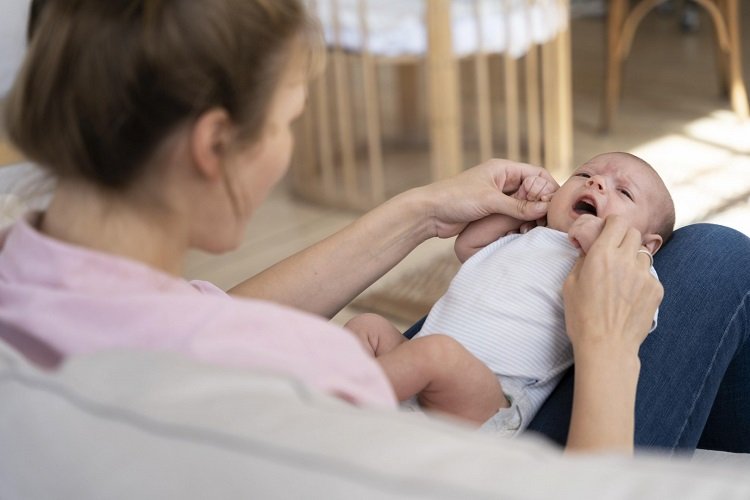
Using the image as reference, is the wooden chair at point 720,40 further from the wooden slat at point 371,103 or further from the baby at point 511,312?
the baby at point 511,312

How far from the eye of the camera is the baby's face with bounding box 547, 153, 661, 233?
1.62 meters

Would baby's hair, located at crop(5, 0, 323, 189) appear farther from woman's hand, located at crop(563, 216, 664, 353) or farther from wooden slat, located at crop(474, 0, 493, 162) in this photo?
wooden slat, located at crop(474, 0, 493, 162)

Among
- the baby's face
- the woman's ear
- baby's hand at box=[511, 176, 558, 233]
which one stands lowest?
the baby's face

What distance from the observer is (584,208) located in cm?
168

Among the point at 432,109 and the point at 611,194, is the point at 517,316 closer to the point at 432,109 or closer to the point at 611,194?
the point at 611,194

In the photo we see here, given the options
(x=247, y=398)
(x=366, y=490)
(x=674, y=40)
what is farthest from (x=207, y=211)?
(x=674, y=40)

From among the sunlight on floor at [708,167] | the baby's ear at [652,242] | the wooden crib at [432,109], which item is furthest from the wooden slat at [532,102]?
the baby's ear at [652,242]

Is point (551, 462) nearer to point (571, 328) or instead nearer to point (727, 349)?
point (571, 328)

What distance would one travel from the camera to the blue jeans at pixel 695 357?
4.17 ft

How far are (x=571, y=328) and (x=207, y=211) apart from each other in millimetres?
473

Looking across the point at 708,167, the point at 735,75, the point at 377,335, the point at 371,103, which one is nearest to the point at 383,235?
the point at 377,335

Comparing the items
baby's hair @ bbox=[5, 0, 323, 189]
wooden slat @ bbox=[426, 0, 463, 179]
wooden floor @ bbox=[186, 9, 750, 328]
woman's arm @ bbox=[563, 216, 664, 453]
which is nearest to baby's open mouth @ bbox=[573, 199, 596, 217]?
woman's arm @ bbox=[563, 216, 664, 453]

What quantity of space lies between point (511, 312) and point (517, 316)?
0.04 ft

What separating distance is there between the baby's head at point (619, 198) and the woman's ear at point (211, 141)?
86cm
